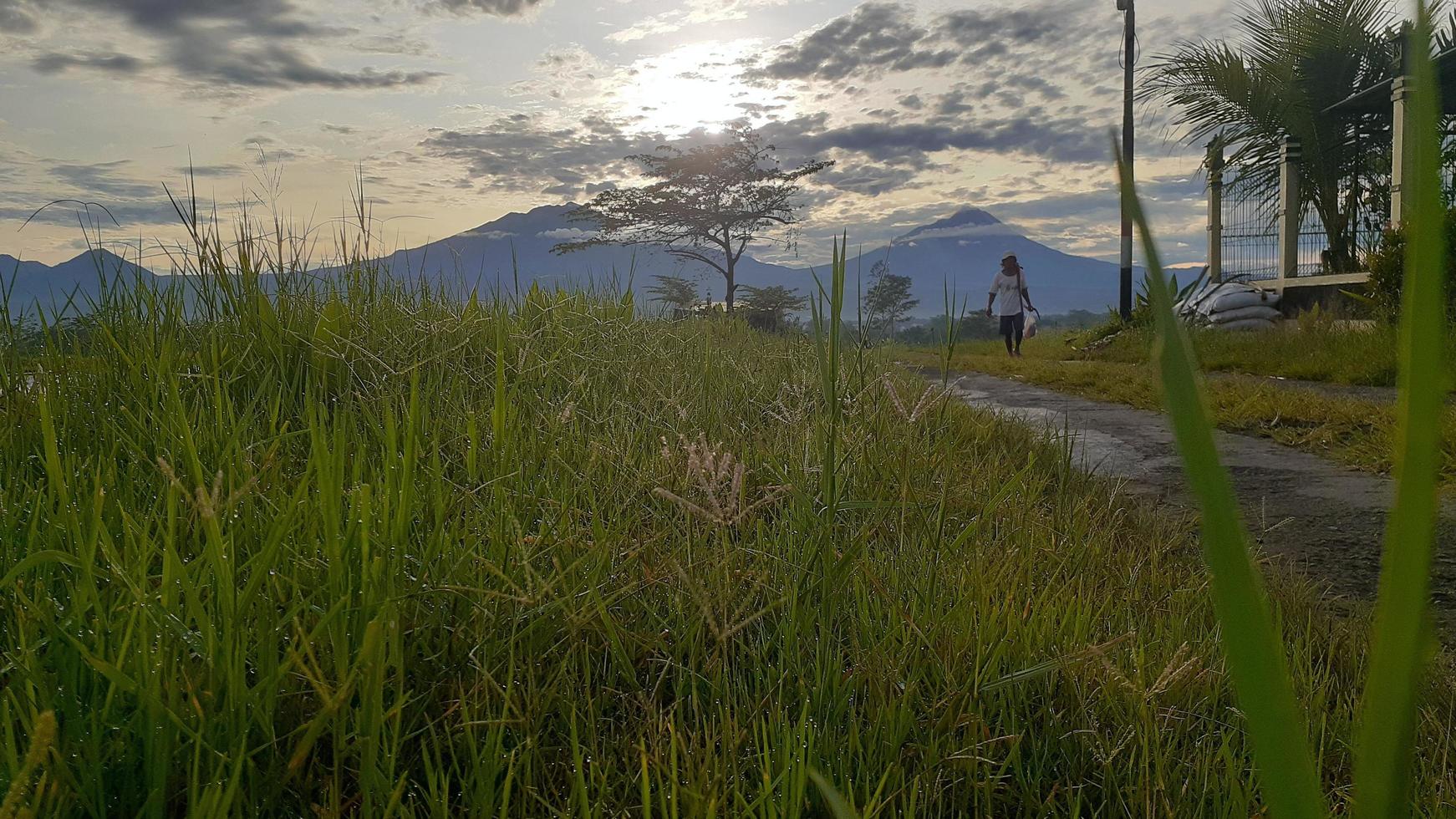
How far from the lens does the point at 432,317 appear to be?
12.3 ft

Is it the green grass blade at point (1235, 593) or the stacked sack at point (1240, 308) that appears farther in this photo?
the stacked sack at point (1240, 308)

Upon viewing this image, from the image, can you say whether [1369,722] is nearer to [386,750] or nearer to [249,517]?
[386,750]

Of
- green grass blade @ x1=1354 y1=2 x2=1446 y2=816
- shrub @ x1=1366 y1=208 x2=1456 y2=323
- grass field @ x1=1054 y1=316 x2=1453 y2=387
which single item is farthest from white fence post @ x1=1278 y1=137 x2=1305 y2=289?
green grass blade @ x1=1354 y1=2 x2=1446 y2=816

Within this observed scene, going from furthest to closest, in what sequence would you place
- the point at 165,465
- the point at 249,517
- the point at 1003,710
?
1. the point at 249,517
2. the point at 1003,710
3. the point at 165,465

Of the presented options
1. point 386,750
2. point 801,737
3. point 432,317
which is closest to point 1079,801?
point 801,737

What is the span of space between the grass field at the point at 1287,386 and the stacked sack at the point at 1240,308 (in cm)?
146

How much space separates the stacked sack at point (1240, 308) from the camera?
11.6m

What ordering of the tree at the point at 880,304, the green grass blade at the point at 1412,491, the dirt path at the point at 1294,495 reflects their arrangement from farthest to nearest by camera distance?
the dirt path at the point at 1294,495 < the tree at the point at 880,304 < the green grass blade at the point at 1412,491

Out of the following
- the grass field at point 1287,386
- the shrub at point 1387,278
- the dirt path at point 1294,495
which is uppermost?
the shrub at point 1387,278

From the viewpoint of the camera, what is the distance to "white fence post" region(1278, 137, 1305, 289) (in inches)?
495

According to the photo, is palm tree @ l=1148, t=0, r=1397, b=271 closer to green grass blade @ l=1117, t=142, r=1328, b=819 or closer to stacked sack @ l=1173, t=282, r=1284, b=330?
stacked sack @ l=1173, t=282, r=1284, b=330

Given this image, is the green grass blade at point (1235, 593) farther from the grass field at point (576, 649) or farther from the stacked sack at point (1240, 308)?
the stacked sack at point (1240, 308)

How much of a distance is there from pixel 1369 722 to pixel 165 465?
102 centimetres

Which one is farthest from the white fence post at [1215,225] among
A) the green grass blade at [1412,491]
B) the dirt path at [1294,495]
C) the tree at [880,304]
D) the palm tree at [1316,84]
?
the green grass blade at [1412,491]
